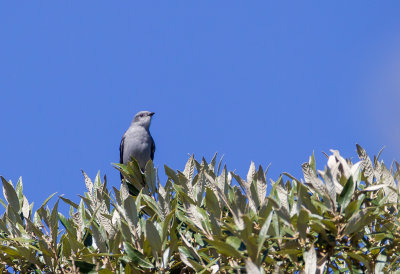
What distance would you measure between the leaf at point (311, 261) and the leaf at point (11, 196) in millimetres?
2232

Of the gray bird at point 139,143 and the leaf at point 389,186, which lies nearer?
the leaf at point 389,186

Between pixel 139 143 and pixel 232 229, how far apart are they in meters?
10.3

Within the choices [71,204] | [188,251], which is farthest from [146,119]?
[188,251]

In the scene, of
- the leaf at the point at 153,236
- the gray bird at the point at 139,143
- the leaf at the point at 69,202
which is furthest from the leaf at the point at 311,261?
the gray bird at the point at 139,143

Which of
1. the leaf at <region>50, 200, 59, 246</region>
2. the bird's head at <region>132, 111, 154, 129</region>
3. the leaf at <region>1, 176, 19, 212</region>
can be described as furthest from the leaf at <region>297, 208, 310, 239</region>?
the bird's head at <region>132, 111, 154, 129</region>

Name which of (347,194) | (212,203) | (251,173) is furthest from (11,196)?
(347,194)

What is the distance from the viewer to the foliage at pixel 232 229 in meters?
3.34

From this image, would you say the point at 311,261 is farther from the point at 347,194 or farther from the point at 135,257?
the point at 135,257

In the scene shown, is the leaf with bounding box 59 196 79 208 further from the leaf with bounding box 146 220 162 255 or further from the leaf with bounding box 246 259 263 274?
the leaf with bounding box 246 259 263 274

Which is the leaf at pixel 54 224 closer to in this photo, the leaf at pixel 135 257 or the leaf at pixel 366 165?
the leaf at pixel 135 257

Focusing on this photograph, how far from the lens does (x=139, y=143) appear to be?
527 inches

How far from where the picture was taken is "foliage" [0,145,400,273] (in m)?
3.34

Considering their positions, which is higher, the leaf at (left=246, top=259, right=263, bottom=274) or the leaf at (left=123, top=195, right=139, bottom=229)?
the leaf at (left=123, top=195, right=139, bottom=229)

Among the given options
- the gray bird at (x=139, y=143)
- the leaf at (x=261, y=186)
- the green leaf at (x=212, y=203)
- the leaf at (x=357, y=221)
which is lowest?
the leaf at (x=357, y=221)
